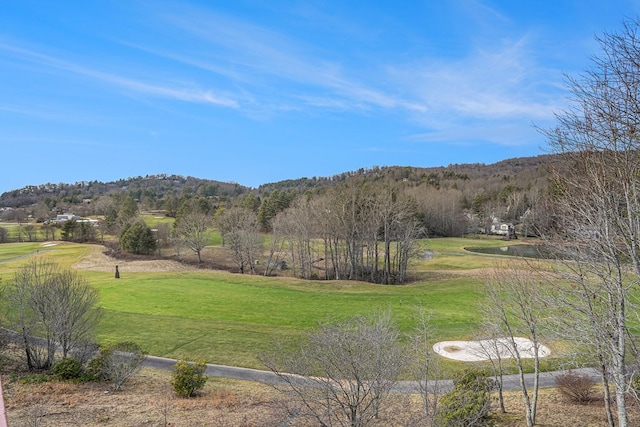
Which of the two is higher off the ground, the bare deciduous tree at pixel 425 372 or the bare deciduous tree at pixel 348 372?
the bare deciduous tree at pixel 348 372

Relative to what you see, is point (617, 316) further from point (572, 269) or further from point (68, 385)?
point (68, 385)

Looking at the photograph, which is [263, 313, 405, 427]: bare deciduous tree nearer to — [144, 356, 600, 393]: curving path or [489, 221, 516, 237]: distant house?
[144, 356, 600, 393]: curving path

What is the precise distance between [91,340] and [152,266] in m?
32.5

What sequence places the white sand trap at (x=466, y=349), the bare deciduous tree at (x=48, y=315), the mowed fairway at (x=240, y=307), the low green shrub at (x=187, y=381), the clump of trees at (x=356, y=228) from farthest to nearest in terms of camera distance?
the clump of trees at (x=356, y=228)
the mowed fairway at (x=240, y=307)
the white sand trap at (x=466, y=349)
the bare deciduous tree at (x=48, y=315)
the low green shrub at (x=187, y=381)

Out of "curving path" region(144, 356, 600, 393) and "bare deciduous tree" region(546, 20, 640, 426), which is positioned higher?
"bare deciduous tree" region(546, 20, 640, 426)

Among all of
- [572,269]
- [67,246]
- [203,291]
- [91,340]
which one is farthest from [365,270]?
[67,246]

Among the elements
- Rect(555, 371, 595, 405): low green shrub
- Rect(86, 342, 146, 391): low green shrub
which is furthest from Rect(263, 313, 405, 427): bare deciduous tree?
Rect(86, 342, 146, 391): low green shrub

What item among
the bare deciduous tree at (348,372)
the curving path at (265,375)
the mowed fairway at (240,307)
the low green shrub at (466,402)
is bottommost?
the curving path at (265,375)

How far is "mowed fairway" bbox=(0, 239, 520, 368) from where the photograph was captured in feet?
73.9

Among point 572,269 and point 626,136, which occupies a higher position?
point 626,136

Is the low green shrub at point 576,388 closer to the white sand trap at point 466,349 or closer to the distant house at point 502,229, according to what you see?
the white sand trap at point 466,349

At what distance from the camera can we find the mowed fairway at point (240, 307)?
2253 centimetres

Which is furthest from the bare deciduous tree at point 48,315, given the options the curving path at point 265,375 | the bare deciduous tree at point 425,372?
the bare deciduous tree at point 425,372

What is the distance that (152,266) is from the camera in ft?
165
